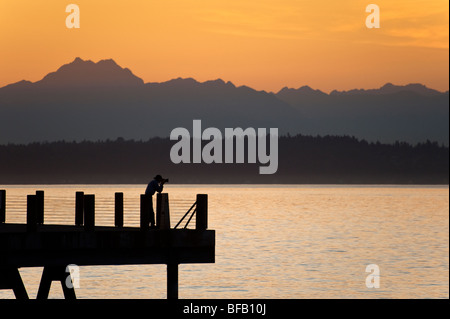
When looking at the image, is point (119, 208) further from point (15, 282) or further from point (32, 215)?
point (32, 215)

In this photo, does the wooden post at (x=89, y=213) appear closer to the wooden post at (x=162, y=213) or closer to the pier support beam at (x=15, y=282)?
the wooden post at (x=162, y=213)

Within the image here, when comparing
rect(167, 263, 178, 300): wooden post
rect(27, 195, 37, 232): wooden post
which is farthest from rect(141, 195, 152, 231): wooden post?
rect(27, 195, 37, 232): wooden post

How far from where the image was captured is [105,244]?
22203 mm

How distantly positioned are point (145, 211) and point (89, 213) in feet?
4.67

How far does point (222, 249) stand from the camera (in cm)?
10875

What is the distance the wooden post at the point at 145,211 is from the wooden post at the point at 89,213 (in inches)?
49.2

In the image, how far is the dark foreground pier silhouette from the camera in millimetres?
21516

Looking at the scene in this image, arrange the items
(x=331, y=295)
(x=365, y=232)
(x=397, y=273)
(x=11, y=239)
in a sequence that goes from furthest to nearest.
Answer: (x=365, y=232) < (x=397, y=273) < (x=331, y=295) < (x=11, y=239)

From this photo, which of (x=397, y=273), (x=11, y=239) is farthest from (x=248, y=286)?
(x=11, y=239)

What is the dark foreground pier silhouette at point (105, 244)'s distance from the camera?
21516 millimetres

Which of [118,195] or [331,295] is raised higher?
[118,195]

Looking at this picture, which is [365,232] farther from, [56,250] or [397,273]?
[56,250]
